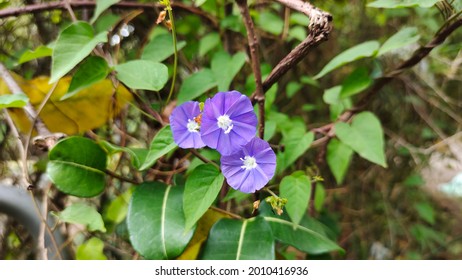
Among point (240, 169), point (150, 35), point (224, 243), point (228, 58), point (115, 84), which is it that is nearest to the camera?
point (240, 169)

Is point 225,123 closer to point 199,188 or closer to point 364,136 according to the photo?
point 199,188

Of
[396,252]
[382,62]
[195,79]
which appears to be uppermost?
[195,79]

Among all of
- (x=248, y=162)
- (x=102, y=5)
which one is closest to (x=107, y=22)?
(x=102, y=5)

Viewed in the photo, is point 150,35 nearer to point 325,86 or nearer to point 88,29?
point 88,29

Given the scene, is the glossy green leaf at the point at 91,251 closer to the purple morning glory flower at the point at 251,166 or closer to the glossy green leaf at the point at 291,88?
the purple morning glory flower at the point at 251,166

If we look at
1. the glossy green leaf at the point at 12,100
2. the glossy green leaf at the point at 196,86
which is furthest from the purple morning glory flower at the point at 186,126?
the glossy green leaf at the point at 12,100
